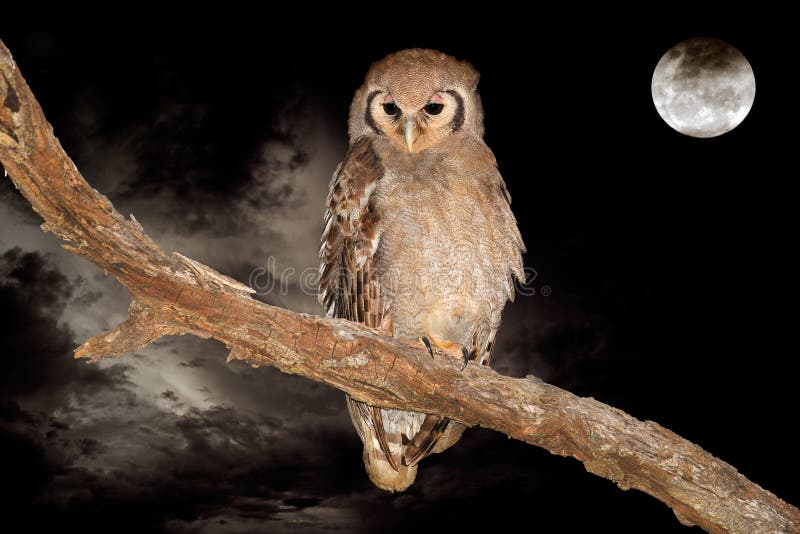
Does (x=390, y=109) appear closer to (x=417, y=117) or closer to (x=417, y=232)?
(x=417, y=117)

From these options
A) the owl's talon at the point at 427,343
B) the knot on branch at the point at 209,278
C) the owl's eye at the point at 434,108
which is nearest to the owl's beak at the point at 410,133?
the owl's eye at the point at 434,108

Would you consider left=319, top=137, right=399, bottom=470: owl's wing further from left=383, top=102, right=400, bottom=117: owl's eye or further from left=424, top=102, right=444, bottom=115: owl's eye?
left=424, top=102, right=444, bottom=115: owl's eye

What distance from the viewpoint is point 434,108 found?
10.5 feet

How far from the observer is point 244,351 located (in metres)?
2.30

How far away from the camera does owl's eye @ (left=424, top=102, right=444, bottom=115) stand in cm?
317

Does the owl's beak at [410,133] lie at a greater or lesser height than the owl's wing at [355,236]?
greater

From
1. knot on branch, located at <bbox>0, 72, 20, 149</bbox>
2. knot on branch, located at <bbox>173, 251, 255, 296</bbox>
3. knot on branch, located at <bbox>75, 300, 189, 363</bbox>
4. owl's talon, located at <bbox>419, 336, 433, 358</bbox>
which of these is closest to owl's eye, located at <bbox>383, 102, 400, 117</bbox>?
owl's talon, located at <bbox>419, 336, 433, 358</bbox>

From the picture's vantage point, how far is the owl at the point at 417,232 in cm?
300

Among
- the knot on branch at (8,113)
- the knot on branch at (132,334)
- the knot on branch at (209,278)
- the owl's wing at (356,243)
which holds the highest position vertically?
the owl's wing at (356,243)

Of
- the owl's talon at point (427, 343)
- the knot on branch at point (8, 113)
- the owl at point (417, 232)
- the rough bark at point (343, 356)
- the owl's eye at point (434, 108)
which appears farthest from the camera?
the owl's eye at point (434, 108)

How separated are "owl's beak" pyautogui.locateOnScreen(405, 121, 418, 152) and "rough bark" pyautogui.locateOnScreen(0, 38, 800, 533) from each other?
106 centimetres

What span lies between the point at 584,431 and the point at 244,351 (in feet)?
5.11

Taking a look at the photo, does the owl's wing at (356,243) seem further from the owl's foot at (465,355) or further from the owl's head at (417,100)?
the owl's foot at (465,355)

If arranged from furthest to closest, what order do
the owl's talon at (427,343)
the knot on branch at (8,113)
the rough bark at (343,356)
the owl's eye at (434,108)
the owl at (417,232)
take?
1. the owl's eye at (434,108)
2. the owl at (417,232)
3. the owl's talon at (427,343)
4. the rough bark at (343,356)
5. the knot on branch at (8,113)
